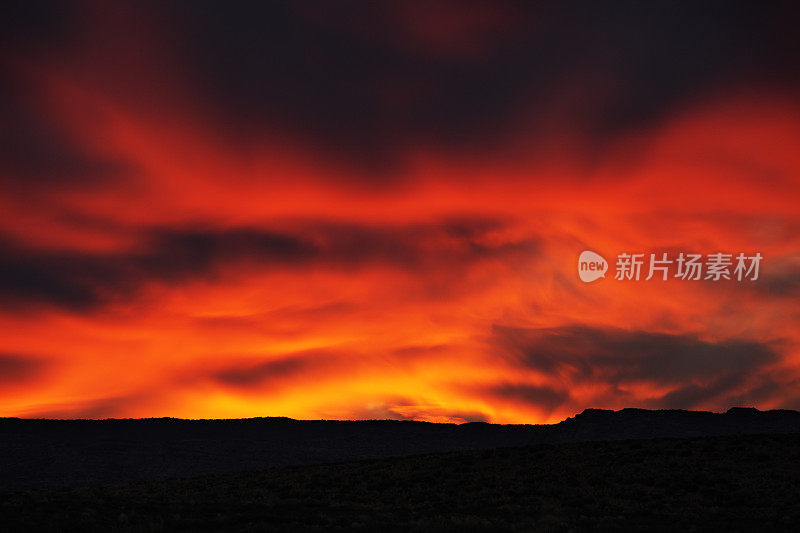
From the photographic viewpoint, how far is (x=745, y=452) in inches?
1940

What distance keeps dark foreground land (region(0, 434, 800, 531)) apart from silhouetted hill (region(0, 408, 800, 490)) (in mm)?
84933

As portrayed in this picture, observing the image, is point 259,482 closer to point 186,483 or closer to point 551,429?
point 186,483

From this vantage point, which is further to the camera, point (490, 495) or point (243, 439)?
point (243, 439)

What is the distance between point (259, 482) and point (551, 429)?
157043mm

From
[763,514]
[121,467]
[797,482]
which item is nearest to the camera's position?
[763,514]

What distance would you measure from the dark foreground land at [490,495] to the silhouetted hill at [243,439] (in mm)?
84933

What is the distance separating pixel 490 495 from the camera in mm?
40344

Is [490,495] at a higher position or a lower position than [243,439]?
higher

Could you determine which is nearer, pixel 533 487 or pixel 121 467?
pixel 533 487

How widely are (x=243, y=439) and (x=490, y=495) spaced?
126 meters

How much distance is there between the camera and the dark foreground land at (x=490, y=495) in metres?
28.8

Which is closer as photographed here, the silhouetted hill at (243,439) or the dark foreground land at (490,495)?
the dark foreground land at (490,495)

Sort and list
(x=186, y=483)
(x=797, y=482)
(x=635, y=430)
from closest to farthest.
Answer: (x=797, y=482)
(x=186, y=483)
(x=635, y=430)

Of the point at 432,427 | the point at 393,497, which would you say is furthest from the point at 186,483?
the point at 432,427
